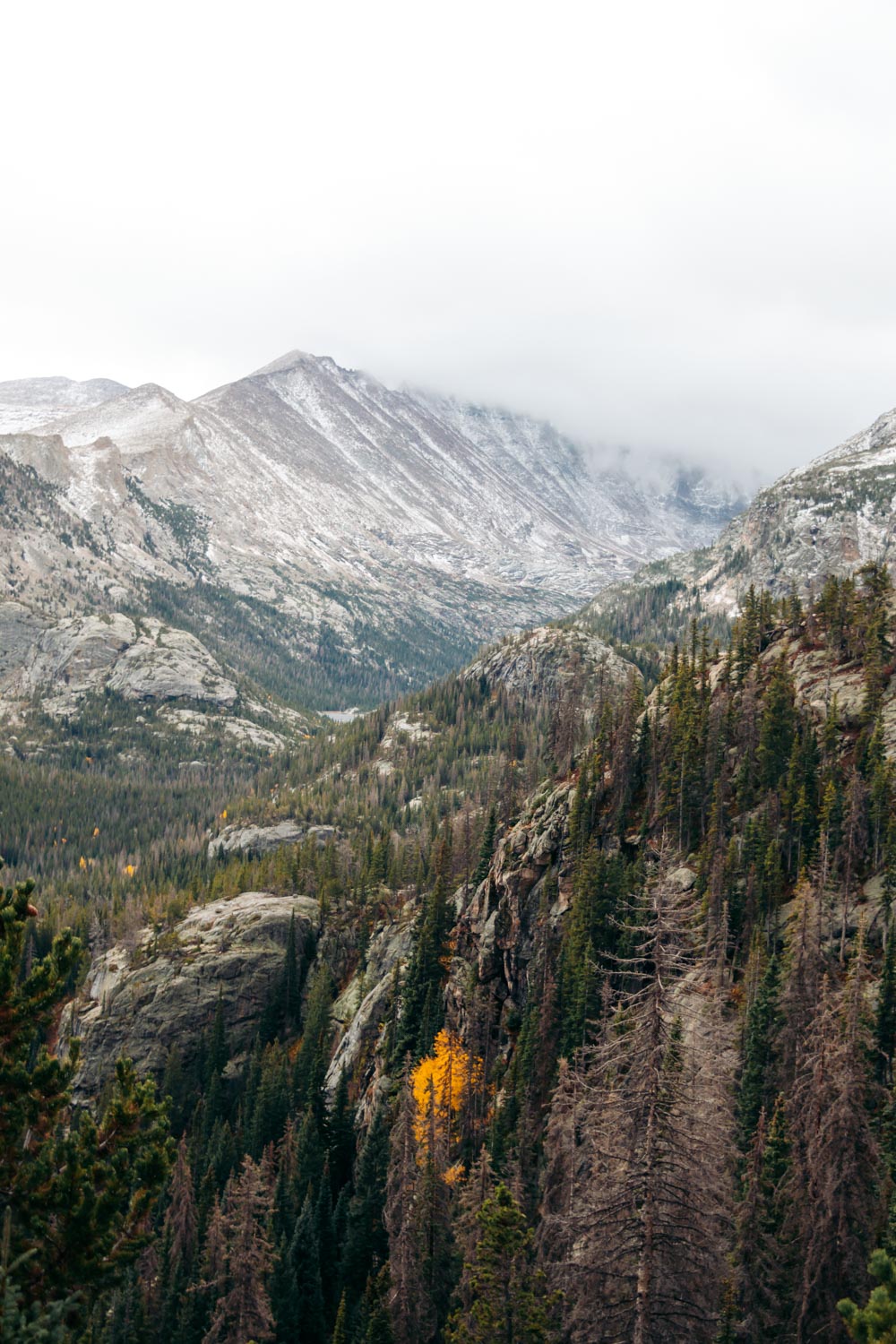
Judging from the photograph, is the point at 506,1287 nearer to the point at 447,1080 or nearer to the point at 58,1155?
the point at 58,1155

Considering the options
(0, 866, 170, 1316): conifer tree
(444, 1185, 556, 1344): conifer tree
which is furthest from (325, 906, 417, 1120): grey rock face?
(0, 866, 170, 1316): conifer tree

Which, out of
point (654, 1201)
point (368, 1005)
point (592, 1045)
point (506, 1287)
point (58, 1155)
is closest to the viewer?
point (58, 1155)

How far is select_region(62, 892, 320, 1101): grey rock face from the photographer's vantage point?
11406cm

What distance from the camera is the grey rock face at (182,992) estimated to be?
114062 mm

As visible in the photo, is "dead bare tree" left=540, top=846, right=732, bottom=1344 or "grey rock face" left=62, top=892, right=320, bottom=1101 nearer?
"dead bare tree" left=540, top=846, right=732, bottom=1344

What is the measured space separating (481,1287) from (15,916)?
22.0 m

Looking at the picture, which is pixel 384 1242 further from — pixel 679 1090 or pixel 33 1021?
pixel 33 1021

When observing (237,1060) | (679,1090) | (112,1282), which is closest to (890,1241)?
(679,1090)

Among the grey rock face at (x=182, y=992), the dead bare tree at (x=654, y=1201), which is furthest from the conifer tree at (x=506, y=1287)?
the grey rock face at (x=182, y=992)

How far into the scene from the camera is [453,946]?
8919 cm

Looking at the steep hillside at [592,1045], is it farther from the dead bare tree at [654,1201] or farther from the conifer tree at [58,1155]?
the conifer tree at [58,1155]

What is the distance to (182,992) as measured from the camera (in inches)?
4584

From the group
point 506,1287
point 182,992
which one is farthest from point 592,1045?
point 182,992

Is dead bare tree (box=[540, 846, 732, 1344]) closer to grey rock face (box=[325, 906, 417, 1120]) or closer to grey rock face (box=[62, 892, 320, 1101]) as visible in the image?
grey rock face (box=[325, 906, 417, 1120])
